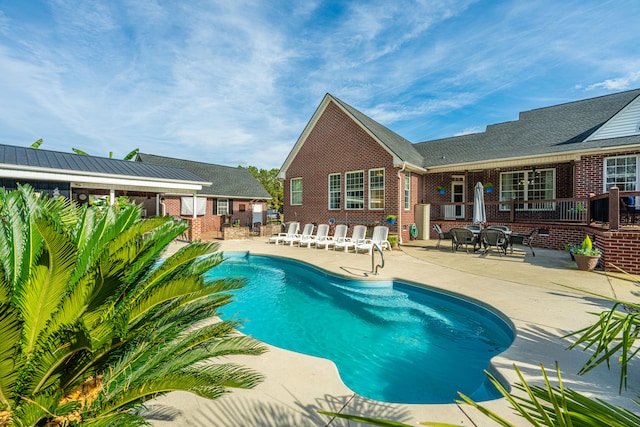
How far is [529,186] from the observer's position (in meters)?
15.3

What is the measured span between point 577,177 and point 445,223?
5861mm

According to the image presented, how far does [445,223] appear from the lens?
15.6m

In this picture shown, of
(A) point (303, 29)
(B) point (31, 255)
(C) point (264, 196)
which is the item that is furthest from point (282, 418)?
(C) point (264, 196)

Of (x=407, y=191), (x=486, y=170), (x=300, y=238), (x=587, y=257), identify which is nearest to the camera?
(x=587, y=257)

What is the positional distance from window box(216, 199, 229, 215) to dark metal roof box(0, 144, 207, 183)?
676 cm

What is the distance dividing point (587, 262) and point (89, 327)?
1111 cm

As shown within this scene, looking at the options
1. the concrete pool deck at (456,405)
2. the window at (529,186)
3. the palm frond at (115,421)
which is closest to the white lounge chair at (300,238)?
the concrete pool deck at (456,405)

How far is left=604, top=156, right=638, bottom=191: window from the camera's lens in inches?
448

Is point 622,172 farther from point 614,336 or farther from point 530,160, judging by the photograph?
point 614,336

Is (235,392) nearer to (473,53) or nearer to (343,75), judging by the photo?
(473,53)

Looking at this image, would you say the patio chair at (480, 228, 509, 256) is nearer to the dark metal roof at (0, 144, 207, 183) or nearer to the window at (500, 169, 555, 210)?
the window at (500, 169, 555, 210)

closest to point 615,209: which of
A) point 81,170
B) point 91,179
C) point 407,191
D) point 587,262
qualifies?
point 587,262

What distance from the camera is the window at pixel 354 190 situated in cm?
1573

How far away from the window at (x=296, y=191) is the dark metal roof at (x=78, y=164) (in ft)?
19.5
